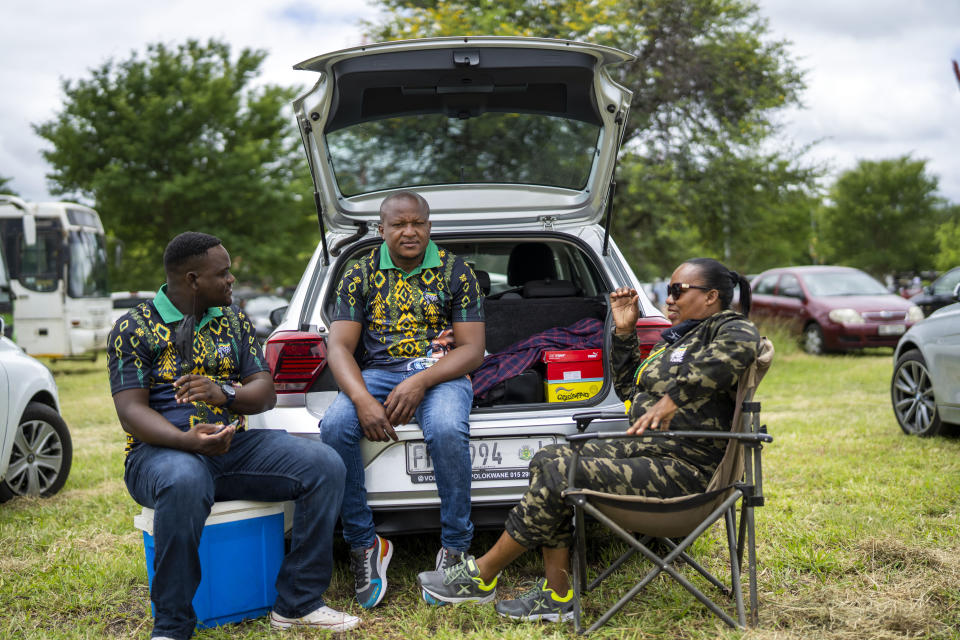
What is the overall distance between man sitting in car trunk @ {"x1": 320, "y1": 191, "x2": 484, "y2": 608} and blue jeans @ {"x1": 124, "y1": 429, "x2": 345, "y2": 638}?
0.18 m

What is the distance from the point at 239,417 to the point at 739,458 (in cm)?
189

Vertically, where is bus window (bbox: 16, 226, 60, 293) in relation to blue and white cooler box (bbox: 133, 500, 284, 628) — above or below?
above

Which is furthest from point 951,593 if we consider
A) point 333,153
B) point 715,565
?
point 333,153

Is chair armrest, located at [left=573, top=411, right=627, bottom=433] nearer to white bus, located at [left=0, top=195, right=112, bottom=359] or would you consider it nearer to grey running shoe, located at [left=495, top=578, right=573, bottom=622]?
grey running shoe, located at [left=495, top=578, right=573, bottom=622]

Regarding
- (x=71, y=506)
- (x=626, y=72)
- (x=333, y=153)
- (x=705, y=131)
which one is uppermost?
(x=626, y=72)

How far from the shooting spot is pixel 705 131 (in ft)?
46.2

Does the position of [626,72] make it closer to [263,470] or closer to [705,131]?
[705,131]

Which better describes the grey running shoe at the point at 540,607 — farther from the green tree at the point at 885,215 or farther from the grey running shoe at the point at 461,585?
the green tree at the point at 885,215

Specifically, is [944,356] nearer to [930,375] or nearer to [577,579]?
[930,375]

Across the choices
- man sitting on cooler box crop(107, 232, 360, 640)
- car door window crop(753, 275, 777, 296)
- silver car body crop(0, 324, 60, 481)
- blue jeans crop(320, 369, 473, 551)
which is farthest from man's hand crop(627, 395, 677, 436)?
car door window crop(753, 275, 777, 296)

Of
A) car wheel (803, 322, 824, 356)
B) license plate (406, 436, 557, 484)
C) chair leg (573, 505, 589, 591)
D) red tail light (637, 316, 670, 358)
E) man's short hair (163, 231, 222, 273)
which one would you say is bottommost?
car wheel (803, 322, 824, 356)

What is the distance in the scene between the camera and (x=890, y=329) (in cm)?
1267

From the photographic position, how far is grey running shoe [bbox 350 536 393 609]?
11.2 feet

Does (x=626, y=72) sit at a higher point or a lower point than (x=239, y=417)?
higher
